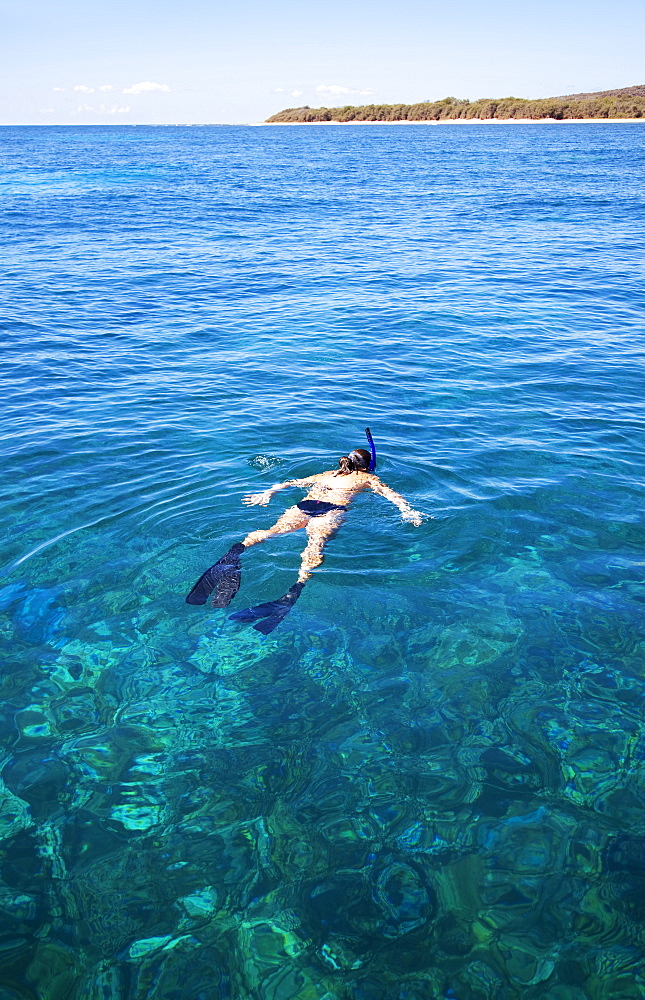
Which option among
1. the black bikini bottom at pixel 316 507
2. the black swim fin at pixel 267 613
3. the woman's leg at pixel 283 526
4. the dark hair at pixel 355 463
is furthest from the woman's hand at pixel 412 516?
the black swim fin at pixel 267 613

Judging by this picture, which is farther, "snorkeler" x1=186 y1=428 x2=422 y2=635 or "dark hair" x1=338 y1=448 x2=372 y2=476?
"dark hair" x1=338 y1=448 x2=372 y2=476

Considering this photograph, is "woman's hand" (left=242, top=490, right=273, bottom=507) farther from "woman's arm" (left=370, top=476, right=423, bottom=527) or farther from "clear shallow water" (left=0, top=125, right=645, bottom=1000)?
"woman's arm" (left=370, top=476, right=423, bottom=527)

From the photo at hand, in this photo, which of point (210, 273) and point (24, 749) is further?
point (210, 273)

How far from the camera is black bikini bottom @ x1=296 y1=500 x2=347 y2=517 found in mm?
10477

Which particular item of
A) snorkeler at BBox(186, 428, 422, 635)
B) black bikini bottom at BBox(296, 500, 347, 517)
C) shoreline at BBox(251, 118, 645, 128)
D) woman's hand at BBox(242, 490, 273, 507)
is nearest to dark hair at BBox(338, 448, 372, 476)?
snorkeler at BBox(186, 428, 422, 635)

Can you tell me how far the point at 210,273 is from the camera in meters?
27.8

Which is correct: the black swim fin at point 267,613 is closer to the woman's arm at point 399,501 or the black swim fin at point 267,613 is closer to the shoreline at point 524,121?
the woman's arm at point 399,501

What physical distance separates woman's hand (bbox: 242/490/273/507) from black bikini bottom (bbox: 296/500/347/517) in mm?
776

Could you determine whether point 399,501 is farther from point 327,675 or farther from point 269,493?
point 327,675

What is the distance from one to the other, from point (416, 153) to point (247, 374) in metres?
83.5

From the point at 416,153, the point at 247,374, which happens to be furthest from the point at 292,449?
the point at 416,153

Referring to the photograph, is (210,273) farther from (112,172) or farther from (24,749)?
(112,172)

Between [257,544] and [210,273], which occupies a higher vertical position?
[210,273]

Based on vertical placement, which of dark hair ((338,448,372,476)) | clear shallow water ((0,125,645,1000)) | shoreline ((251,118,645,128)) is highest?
shoreline ((251,118,645,128))
